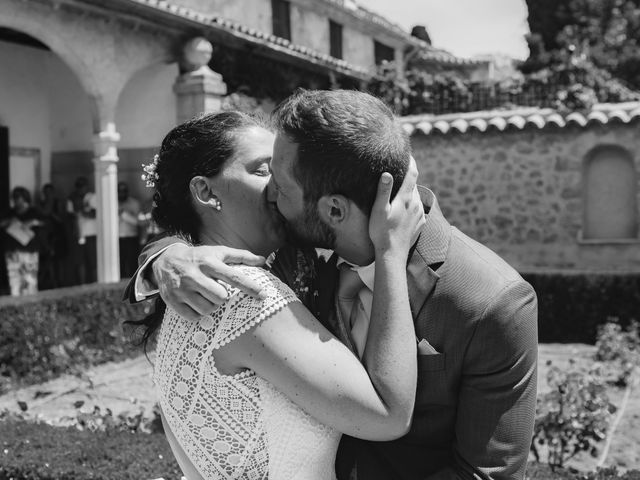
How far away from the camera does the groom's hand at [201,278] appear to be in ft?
5.34

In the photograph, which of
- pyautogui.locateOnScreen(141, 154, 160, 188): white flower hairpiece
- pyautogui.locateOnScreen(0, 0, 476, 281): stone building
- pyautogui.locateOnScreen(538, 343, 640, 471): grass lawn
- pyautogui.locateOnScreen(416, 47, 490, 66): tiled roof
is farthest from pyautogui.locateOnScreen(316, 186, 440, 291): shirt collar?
pyautogui.locateOnScreen(416, 47, 490, 66): tiled roof

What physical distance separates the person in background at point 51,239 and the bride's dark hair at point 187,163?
10.6 meters

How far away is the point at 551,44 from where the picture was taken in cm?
2872

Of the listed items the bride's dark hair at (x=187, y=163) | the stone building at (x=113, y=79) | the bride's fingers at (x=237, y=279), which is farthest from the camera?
the stone building at (x=113, y=79)

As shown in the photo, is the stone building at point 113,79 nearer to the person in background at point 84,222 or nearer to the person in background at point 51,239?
the person in background at point 51,239

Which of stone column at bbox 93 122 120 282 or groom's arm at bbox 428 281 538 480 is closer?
groom's arm at bbox 428 281 538 480

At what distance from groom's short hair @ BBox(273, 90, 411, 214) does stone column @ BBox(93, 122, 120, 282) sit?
31.2 ft

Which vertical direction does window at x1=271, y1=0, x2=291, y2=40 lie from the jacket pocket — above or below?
above

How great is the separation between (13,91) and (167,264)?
1198 centimetres

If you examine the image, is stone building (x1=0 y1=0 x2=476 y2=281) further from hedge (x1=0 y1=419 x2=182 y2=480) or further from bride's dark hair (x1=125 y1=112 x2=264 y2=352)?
bride's dark hair (x1=125 y1=112 x2=264 y2=352)

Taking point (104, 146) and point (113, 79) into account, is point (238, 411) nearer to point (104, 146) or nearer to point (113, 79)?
point (104, 146)

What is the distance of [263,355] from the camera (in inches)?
62.3

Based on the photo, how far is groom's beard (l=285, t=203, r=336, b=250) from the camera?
1612mm

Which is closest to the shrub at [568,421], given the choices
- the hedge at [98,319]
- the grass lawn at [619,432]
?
the grass lawn at [619,432]
